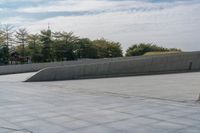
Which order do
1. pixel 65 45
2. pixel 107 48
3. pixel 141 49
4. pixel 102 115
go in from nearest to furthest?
pixel 102 115 → pixel 65 45 → pixel 107 48 → pixel 141 49

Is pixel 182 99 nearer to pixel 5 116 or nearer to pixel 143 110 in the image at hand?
pixel 143 110

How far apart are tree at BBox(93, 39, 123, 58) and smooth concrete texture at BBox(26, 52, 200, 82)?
34.0 metres

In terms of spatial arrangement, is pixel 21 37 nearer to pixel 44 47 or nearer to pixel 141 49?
pixel 44 47

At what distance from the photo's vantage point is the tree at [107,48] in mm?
60456

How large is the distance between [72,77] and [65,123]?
14.0 meters

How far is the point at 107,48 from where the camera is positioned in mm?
62312

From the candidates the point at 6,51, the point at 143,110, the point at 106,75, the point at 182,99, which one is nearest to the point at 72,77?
Answer: the point at 106,75

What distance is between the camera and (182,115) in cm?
784

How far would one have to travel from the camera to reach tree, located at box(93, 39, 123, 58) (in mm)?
60456

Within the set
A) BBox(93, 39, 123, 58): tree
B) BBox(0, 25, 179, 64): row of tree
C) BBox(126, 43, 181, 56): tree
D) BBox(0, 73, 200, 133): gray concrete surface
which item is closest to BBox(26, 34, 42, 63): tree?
BBox(0, 25, 179, 64): row of tree

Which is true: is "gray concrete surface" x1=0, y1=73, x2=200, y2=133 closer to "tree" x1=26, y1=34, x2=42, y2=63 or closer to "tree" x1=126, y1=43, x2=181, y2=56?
"tree" x1=26, y1=34, x2=42, y2=63

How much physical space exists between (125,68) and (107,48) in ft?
130

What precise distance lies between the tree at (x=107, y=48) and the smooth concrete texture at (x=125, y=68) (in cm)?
3396

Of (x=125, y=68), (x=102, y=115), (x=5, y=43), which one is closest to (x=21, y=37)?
(x=5, y=43)
